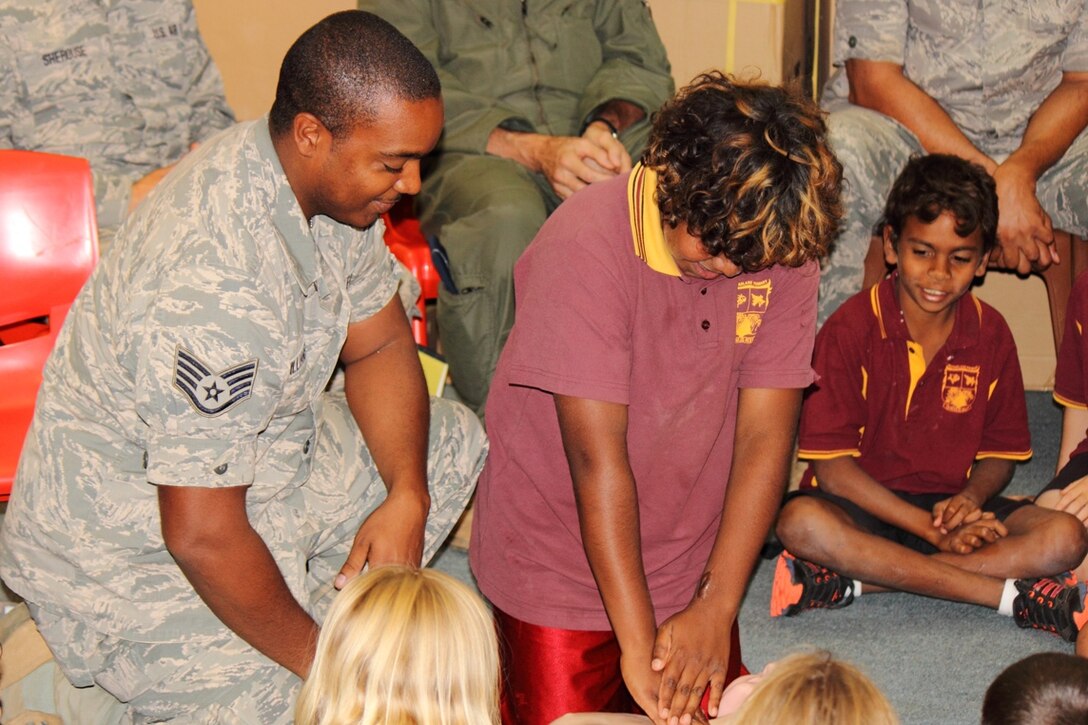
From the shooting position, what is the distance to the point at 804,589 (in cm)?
246

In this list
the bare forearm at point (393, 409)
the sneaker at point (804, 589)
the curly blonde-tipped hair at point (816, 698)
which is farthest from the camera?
the sneaker at point (804, 589)

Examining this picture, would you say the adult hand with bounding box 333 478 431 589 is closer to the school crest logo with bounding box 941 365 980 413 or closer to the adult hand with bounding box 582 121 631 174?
the adult hand with bounding box 582 121 631 174

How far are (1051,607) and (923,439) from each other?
17.8 inches

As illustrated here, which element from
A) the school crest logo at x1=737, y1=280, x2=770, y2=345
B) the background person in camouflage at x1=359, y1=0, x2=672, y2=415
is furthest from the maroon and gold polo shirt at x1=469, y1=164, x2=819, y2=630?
the background person in camouflage at x1=359, y1=0, x2=672, y2=415

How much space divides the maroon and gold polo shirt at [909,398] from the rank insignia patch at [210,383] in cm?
142

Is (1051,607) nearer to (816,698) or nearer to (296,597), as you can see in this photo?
(816,698)

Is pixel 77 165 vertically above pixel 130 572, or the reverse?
pixel 77 165

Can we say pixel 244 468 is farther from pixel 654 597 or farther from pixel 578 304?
pixel 654 597

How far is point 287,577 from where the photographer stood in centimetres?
185

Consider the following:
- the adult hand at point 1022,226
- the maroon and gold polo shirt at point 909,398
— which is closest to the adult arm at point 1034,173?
the adult hand at point 1022,226

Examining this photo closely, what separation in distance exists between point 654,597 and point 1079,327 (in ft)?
4.41

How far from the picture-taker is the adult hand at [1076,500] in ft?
8.19

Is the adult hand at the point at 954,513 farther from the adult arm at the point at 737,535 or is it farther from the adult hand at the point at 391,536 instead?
the adult hand at the point at 391,536

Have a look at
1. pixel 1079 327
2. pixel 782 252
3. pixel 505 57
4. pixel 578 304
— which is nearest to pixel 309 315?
pixel 578 304
